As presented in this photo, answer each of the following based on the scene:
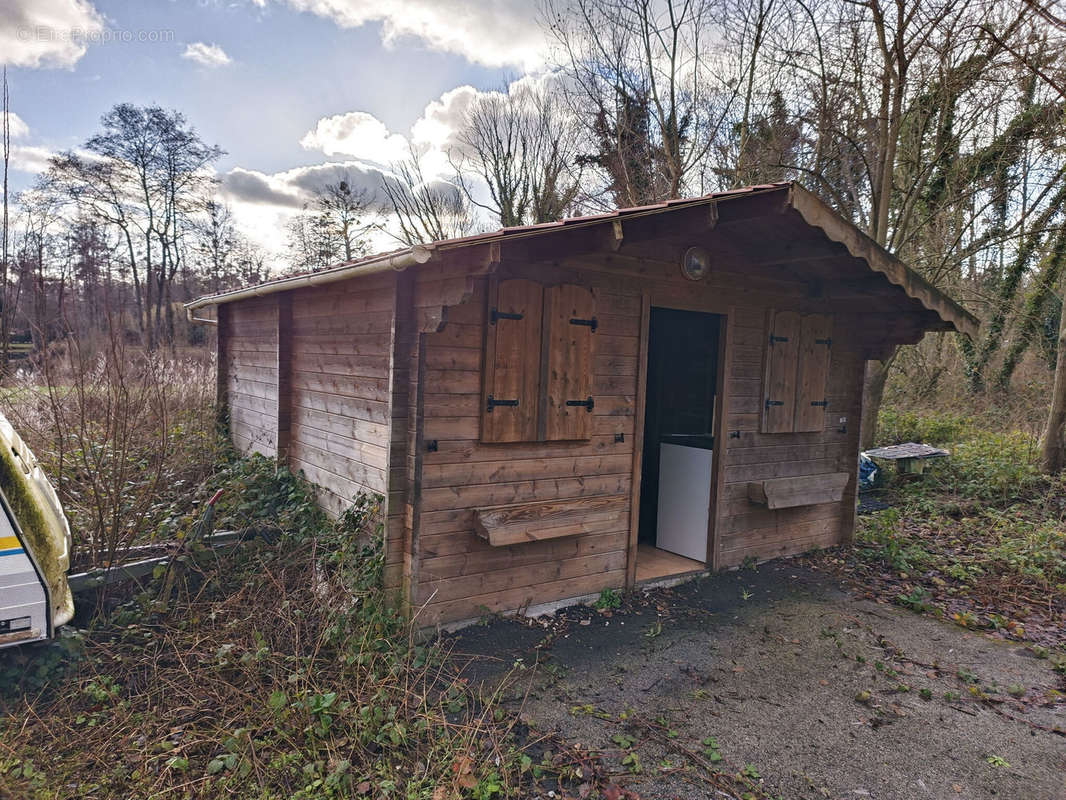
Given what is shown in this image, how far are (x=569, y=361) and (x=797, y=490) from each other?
2.62 meters

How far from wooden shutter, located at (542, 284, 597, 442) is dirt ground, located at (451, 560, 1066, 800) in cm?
133

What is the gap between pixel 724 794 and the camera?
98.7 inches

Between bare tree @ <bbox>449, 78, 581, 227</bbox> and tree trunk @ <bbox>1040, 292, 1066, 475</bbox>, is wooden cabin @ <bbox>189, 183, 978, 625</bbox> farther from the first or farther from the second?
bare tree @ <bbox>449, 78, 581, 227</bbox>

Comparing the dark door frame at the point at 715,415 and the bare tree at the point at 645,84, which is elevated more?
the bare tree at the point at 645,84

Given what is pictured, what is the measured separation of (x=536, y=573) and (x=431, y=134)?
38.4 feet

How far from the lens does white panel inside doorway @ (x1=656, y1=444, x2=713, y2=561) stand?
5148 millimetres

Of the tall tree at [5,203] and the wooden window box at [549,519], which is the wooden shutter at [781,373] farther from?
the tall tree at [5,203]

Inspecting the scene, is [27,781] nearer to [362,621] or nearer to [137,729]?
[137,729]

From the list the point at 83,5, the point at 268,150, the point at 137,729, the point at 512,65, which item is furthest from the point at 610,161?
the point at 137,729

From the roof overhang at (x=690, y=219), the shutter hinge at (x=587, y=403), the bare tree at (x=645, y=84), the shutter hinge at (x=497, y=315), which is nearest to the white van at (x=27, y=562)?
the roof overhang at (x=690, y=219)

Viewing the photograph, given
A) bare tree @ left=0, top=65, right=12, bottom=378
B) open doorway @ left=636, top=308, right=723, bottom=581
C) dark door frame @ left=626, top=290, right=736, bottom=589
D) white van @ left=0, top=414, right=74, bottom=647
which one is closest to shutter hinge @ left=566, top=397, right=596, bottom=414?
dark door frame @ left=626, top=290, right=736, bottom=589

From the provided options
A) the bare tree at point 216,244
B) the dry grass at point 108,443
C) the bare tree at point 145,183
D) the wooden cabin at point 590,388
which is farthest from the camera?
the bare tree at point 216,244

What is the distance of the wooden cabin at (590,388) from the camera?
357cm

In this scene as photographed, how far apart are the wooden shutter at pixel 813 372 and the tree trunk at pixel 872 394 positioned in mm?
3126
